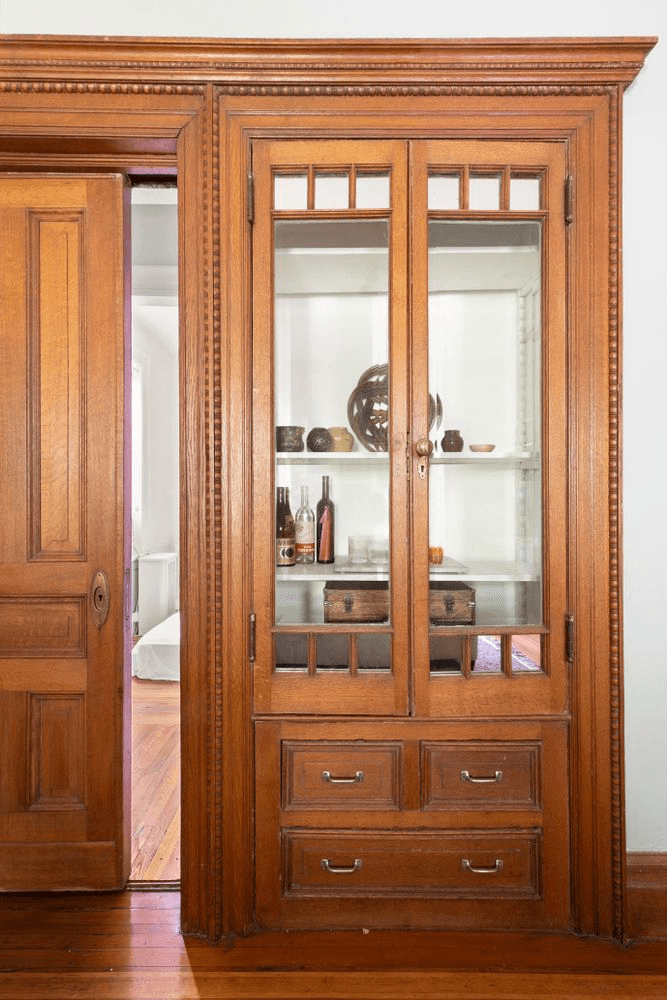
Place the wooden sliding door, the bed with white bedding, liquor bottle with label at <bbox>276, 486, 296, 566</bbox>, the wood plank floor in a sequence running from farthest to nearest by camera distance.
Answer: the bed with white bedding
the wooden sliding door
liquor bottle with label at <bbox>276, 486, 296, 566</bbox>
the wood plank floor

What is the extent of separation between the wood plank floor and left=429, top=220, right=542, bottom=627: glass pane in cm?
87

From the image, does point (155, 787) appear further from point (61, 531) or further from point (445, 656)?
point (445, 656)

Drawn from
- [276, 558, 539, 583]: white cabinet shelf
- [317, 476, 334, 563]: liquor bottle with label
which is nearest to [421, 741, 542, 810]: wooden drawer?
[276, 558, 539, 583]: white cabinet shelf

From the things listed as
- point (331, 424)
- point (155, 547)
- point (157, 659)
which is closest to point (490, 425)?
point (331, 424)

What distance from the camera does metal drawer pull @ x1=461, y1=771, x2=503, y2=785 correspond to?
5.66ft

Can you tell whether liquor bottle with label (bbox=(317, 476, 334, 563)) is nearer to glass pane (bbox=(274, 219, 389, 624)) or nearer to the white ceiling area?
glass pane (bbox=(274, 219, 389, 624))

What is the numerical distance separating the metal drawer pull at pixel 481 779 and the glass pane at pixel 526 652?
0.29 m

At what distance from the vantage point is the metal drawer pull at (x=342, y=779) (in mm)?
1719

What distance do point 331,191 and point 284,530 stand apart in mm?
949

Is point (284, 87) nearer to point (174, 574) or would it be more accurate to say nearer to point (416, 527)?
point (416, 527)

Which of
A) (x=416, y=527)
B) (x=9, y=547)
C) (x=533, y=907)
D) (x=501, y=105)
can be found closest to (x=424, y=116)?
(x=501, y=105)

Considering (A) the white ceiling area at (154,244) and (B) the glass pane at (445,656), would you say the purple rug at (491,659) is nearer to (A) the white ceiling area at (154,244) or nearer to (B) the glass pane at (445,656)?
(B) the glass pane at (445,656)

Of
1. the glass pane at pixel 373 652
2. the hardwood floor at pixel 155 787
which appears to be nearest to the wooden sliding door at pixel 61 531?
the hardwood floor at pixel 155 787

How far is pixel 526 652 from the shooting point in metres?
1.73
